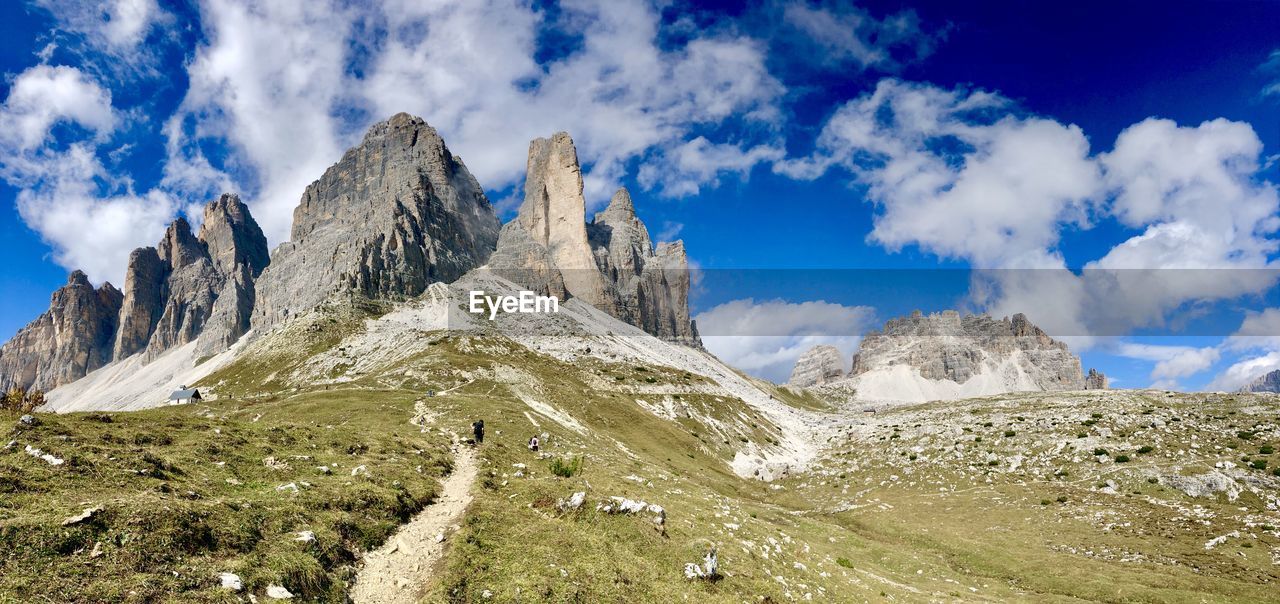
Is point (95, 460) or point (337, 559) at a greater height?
point (95, 460)

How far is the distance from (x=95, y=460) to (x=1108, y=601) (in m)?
38.4

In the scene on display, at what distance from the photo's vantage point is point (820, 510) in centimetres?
4550

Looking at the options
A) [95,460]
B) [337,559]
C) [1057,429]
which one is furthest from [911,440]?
[95,460]

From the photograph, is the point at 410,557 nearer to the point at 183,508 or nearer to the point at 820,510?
the point at 183,508

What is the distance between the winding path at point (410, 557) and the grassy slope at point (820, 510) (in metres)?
0.65

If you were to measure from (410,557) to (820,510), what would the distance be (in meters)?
38.3

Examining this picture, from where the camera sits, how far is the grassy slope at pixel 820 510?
15.8 metres

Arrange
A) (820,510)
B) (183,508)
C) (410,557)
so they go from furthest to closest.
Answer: (820,510)
(410,557)
(183,508)

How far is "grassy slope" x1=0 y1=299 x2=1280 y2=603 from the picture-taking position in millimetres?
15750

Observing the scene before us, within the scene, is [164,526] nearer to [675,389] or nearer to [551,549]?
[551,549]

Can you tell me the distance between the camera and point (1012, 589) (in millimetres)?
25625

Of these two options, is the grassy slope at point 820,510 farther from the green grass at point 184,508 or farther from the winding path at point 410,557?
the winding path at point 410,557

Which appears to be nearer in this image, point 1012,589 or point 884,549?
point 1012,589

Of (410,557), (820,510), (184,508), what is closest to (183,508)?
→ (184,508)
